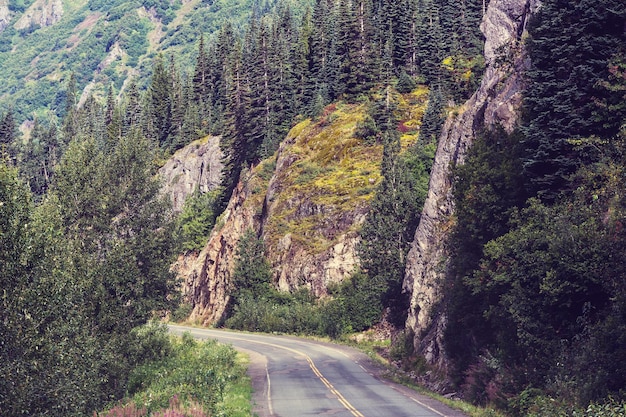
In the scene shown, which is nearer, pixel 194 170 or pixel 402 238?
pixel 402 238

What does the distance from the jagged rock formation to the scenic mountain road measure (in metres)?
4.08

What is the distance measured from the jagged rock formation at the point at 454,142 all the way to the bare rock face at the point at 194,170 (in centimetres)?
5854

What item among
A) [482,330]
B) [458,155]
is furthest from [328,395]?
[458,155]

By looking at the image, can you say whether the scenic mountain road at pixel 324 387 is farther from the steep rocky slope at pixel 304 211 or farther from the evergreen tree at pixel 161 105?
the evergreen tree at pixel 161 105

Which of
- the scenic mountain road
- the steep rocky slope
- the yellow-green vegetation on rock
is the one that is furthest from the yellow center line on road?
the yellow-green vegetation on rock

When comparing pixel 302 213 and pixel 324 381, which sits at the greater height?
pixel 302 213

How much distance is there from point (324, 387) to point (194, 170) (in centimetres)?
A: 7736

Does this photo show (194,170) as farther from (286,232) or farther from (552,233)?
(552,233)

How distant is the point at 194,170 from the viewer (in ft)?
339

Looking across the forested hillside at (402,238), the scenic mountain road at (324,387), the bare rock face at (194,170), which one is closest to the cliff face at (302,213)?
the forested hillside at (402,238)

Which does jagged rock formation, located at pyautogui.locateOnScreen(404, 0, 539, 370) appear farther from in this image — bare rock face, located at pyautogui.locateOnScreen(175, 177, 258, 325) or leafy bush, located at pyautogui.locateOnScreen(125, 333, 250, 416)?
A: bare rock face, located at pyautogui.locateOnScreen(175, 177, 258, 325)

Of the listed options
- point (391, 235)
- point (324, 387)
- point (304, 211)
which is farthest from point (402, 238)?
point (324, 387)

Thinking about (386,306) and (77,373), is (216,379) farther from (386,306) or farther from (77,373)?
(386,306)

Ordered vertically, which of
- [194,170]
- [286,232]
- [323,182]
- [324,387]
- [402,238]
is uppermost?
[194,170]
